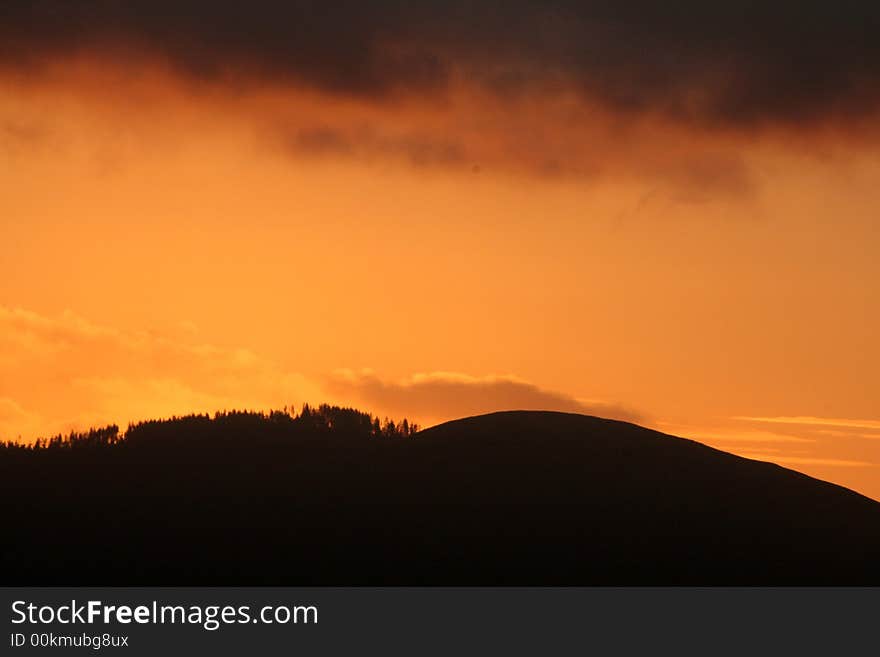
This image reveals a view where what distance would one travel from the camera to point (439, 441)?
76812 millimetres

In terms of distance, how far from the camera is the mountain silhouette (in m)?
66.9

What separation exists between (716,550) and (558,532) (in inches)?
289

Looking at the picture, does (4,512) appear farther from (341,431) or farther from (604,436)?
(604,436)

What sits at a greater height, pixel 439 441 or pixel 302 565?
pixel 439 441

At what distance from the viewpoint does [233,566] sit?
6675 centimetres

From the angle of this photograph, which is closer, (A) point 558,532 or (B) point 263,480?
(A) point 558,532

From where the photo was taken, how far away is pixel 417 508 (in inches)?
2783

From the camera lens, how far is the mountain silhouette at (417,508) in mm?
66938
